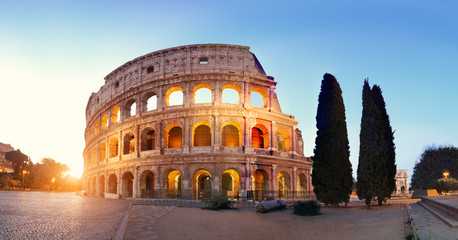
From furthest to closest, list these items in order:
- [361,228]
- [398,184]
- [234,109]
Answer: [398,184]
[234,109]
[361,228]

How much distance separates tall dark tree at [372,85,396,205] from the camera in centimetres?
1658

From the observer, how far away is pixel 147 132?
2970 centimetres

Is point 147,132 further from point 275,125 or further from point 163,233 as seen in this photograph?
point 163,233

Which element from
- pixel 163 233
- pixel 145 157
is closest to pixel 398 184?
pixel 145 157

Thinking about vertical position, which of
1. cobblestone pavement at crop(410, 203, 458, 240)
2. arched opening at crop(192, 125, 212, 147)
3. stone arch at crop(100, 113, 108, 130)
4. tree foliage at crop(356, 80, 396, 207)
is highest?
stone arch at crop(100, 113, 108, 130)

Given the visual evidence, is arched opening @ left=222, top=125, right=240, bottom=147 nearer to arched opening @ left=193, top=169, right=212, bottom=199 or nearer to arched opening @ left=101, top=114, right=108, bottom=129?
arched opening @ left=193, top=169, right=212, bottom=199

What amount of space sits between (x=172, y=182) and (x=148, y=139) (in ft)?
18.2

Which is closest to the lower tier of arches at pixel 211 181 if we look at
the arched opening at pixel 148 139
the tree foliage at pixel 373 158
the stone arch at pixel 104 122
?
the arched opening at pixel 148 139

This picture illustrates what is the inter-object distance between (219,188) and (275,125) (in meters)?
8.61

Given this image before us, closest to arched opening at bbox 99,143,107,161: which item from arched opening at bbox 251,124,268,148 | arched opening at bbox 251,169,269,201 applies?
arched opening at bbox 251,124,268,148

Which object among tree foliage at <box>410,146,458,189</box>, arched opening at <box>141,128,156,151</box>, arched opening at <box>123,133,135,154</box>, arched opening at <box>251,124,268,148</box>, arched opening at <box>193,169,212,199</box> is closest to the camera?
arched opening at <box>193,169,212,199</box>

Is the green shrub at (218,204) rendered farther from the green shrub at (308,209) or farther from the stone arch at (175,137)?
the stone arch at (175,137)

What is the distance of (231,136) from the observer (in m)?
28.3

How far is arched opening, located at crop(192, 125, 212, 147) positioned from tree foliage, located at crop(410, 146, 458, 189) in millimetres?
29836
